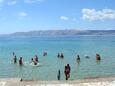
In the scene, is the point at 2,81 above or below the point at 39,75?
above

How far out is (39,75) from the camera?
119 feet

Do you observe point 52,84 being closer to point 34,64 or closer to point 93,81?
point 93,81

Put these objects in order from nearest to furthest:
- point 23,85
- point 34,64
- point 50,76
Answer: point 23,85 < point 50,76 < point 34,64

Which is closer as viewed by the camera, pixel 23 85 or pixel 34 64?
pixel 23 85

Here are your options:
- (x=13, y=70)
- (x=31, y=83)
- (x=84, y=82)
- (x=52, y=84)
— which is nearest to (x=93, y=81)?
(x=84, y=82)

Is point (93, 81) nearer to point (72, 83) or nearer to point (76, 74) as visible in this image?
point (72, 83)

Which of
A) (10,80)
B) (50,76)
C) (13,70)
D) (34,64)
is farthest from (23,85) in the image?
(34,64)

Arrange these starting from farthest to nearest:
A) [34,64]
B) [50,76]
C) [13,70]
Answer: [34,64]
[13,70]
[50,76]

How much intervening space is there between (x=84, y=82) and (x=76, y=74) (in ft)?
69.2

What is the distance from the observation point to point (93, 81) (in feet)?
51.9

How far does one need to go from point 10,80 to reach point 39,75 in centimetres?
2143

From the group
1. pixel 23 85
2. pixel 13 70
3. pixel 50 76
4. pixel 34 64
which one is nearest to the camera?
pixel 23 85

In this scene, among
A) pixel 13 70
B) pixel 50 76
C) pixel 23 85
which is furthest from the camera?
pixel 13 70

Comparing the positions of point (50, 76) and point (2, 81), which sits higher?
point (2, 81)
